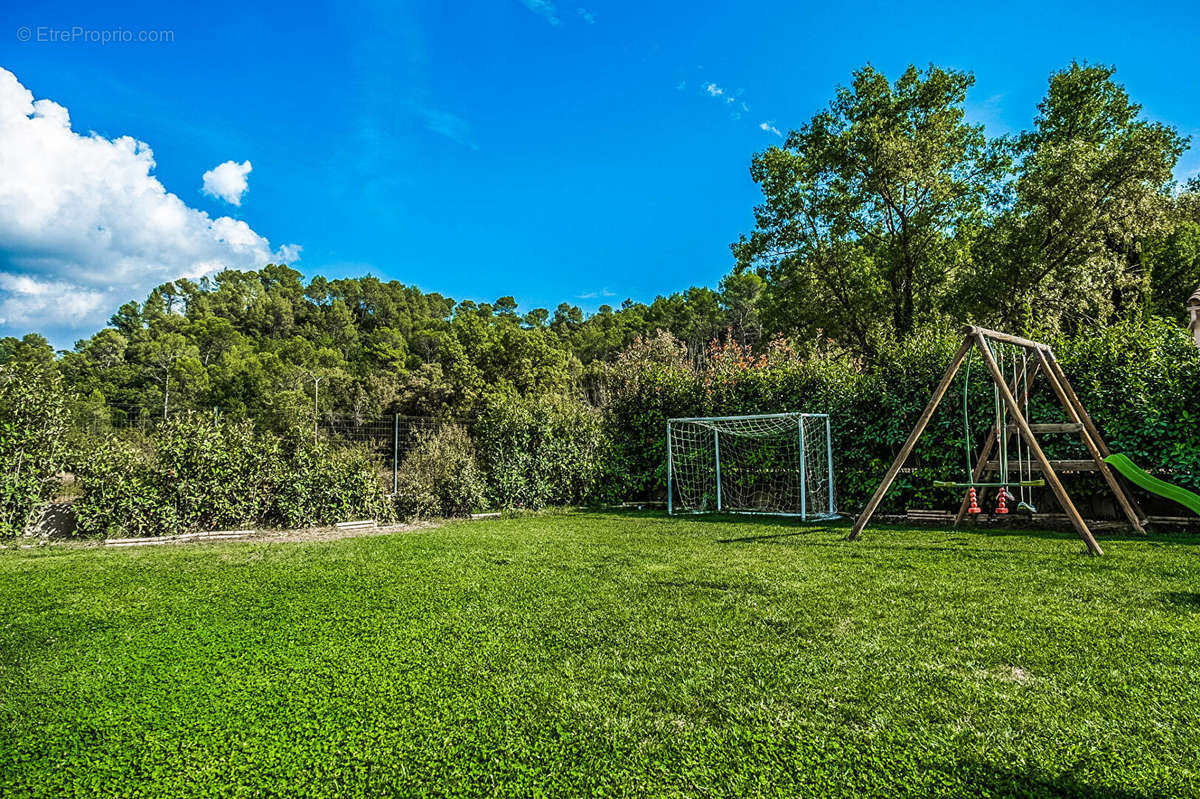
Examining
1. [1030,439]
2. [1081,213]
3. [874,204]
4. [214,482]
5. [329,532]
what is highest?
[874,204]

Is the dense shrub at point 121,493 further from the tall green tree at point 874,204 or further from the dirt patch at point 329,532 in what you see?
the tall green tree at point 874,204

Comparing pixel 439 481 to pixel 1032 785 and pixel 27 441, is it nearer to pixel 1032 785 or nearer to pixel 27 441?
pixel 27 441

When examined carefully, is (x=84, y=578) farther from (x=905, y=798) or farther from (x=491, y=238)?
(x=491, y=238)

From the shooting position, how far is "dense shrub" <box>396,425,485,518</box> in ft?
Result: 30.7

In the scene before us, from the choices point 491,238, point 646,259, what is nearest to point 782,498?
point 491,238

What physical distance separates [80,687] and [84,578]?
3.10 m

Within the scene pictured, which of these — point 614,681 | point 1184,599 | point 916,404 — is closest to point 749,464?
point 916,404

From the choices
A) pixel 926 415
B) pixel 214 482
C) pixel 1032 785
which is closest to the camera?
pixel 1032 785

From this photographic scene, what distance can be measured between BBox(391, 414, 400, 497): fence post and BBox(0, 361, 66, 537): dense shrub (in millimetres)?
4321

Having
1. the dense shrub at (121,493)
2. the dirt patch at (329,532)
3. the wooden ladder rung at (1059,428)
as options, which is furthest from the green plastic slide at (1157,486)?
the dense shrub at (121,493)

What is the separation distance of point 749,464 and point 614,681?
8.00 m

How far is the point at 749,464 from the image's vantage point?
1013cm


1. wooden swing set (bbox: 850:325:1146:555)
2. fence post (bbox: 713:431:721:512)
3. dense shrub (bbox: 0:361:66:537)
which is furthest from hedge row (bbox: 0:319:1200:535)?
wooden swing set (bbox: 850:325:1146:555)

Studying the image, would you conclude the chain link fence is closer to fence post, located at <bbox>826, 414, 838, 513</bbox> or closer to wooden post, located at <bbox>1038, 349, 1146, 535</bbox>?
fence post, located at <bbox>826, 414, 838, 513</bbox>
